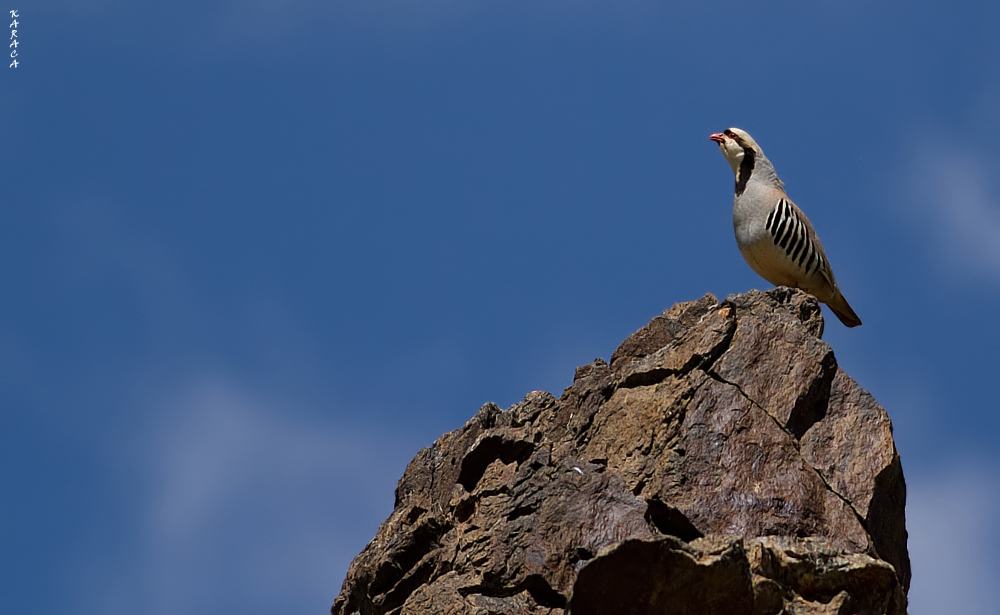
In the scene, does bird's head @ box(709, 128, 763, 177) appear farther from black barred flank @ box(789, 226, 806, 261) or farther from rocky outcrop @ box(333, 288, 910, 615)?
rocky outcrop @ box(333, 288, 910, 615)

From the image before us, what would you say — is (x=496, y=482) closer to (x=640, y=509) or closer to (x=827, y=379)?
(x=640, y=509)

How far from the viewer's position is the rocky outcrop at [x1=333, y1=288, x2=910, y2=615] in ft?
27.5

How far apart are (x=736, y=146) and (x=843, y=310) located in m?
2.48

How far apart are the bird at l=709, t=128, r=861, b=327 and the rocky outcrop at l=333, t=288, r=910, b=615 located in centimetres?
186

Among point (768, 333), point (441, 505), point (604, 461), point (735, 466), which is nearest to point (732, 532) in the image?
point (735, 466)

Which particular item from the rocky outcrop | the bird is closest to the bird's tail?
the bird

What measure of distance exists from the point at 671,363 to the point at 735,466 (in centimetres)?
144

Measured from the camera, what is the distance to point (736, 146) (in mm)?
14250

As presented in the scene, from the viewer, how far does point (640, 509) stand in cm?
908

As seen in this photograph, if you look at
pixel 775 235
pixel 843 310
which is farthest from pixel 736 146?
pixel 843 310

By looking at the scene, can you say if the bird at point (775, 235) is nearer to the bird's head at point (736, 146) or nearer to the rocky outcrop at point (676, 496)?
the bird's head at point (736, 146)

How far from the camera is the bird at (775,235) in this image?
13156 millimetres

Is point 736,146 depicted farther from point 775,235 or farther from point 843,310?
point 843,310

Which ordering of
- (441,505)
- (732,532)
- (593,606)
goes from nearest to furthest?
(593,606) → (732,532) → (441,505)
